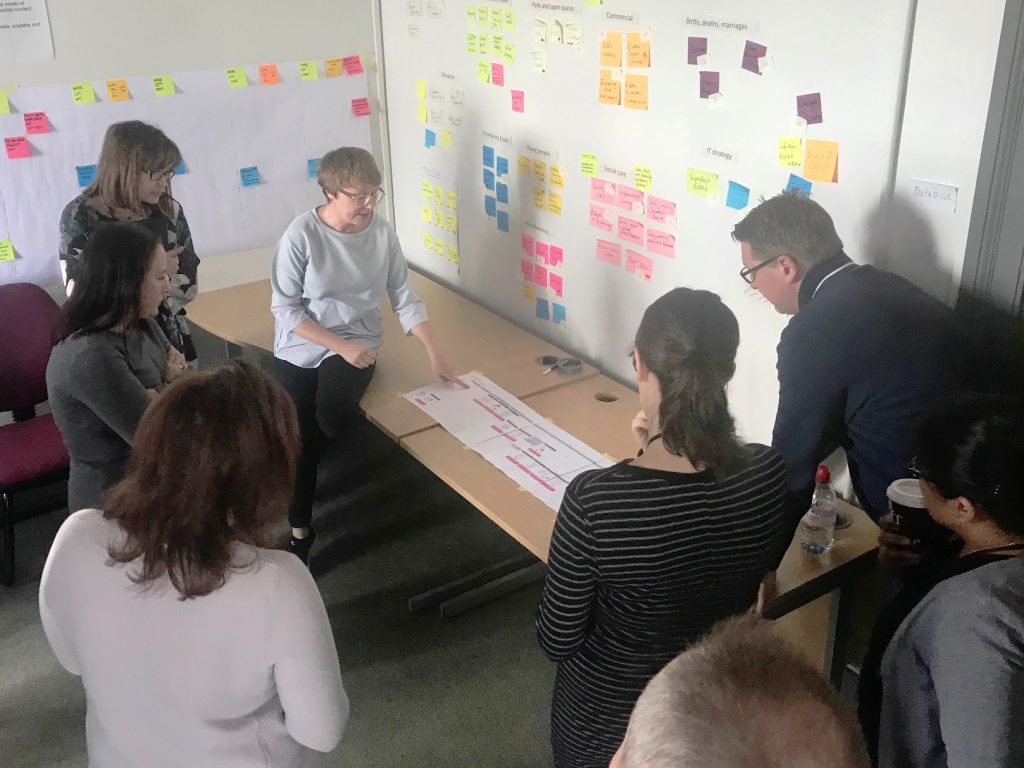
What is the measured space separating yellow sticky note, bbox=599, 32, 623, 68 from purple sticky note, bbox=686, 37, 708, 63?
10.7 inches

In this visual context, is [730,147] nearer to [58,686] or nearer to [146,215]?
[146,215]

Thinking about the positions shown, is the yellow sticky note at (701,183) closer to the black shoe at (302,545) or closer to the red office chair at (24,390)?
the black shoe at (302,545)

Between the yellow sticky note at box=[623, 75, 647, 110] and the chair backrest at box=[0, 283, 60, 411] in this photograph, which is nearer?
the yellow sticky note at box=[623, 75, 647, 110]

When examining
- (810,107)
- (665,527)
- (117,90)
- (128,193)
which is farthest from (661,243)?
(117,90)

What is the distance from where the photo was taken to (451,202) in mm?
3646

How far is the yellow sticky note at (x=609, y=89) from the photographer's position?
8.72 feet

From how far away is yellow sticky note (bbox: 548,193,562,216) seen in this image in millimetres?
3047

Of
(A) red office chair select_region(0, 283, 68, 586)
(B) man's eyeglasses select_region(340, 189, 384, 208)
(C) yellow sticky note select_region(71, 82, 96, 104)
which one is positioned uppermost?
(C) yellow sticky note select_region(71, 82, 96, 104)

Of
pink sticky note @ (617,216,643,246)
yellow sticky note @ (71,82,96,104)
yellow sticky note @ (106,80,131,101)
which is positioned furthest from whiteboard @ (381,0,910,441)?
yellow sticky note @ (71,82,96,104)

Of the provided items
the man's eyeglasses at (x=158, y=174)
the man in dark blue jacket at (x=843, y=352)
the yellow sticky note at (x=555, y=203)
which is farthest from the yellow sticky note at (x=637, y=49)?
the man's eyeglasses at (x=158, y=174)

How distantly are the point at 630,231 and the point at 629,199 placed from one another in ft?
0.32

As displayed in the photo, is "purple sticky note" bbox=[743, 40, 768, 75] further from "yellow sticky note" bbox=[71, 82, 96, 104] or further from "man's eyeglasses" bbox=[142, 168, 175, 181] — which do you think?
"yellow sticky note" bbox=[71, 82, 96, 104]

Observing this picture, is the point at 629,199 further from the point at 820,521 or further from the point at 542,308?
the point at 820,521

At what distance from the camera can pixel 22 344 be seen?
318cm
